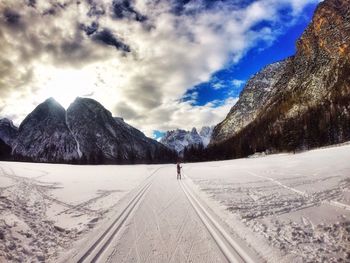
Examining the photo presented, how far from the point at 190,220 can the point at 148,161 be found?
527 feet

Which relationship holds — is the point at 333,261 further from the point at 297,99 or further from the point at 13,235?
the point at 297,99

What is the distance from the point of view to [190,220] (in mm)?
12023

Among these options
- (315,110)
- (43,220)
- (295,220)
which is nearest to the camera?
(295,220)

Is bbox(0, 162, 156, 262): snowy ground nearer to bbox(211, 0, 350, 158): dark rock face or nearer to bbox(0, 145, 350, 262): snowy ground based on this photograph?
bbox(0, 145, 350, 262): snowy ground

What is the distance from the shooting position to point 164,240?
953 centimetres

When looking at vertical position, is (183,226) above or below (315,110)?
below

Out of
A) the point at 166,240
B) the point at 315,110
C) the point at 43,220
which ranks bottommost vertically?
the point at 166,240

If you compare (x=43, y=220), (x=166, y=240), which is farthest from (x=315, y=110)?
(x=166, y=240)

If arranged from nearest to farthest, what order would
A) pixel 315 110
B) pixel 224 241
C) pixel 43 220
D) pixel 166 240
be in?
1. pixel 224 241
2. pixel 166 240
3. pixel 43 220
4. pixel 315 110

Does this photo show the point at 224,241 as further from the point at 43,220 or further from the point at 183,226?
the point at 43,220

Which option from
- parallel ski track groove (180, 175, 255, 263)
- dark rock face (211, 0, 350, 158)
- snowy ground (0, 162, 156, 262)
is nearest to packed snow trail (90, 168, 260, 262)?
parallel ski track groove (180, 175, 255, 263)

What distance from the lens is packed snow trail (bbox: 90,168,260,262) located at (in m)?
7.99

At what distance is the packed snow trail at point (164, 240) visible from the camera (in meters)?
7.99

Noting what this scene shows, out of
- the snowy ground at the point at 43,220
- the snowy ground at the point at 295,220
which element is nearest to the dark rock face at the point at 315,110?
the snowy ground at the point at 295,220
